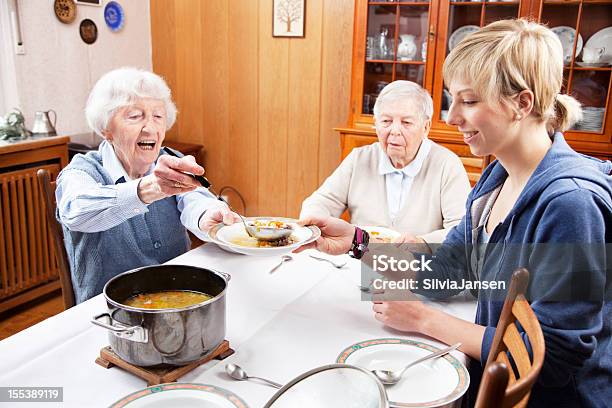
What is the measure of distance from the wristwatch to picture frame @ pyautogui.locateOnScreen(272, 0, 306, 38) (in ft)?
7.44

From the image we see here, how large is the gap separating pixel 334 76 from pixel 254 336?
265 centimetres

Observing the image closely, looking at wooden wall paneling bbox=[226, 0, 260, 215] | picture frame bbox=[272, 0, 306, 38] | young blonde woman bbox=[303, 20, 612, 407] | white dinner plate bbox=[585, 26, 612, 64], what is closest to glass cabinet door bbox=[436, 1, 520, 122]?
white dinner plate bbox=[585, 26, 612, 64]

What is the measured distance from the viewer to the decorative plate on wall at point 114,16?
3611mm

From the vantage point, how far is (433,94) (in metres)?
3.09

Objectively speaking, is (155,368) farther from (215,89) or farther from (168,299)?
(215,89)

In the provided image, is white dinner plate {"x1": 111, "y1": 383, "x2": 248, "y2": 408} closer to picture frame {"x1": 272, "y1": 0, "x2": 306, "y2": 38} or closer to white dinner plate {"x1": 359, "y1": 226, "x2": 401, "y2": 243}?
white dinner plate {"x1": 359, "y1": 226, "x2": 401, "y2": 243}

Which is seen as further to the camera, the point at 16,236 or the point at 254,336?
the point at 16,236

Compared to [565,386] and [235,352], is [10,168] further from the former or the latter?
[565,386]

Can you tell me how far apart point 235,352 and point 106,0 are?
3.16m

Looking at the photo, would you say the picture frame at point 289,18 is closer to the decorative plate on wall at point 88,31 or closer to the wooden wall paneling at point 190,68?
the wooden wall paneling at point 190,68

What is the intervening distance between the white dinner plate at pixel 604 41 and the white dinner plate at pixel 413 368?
7.66ft

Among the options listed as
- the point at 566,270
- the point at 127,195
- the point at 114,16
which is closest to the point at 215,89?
the point at 114,16

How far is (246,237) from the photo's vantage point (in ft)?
4.86

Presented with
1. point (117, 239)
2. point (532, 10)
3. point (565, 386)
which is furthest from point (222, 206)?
point (532, 10)
